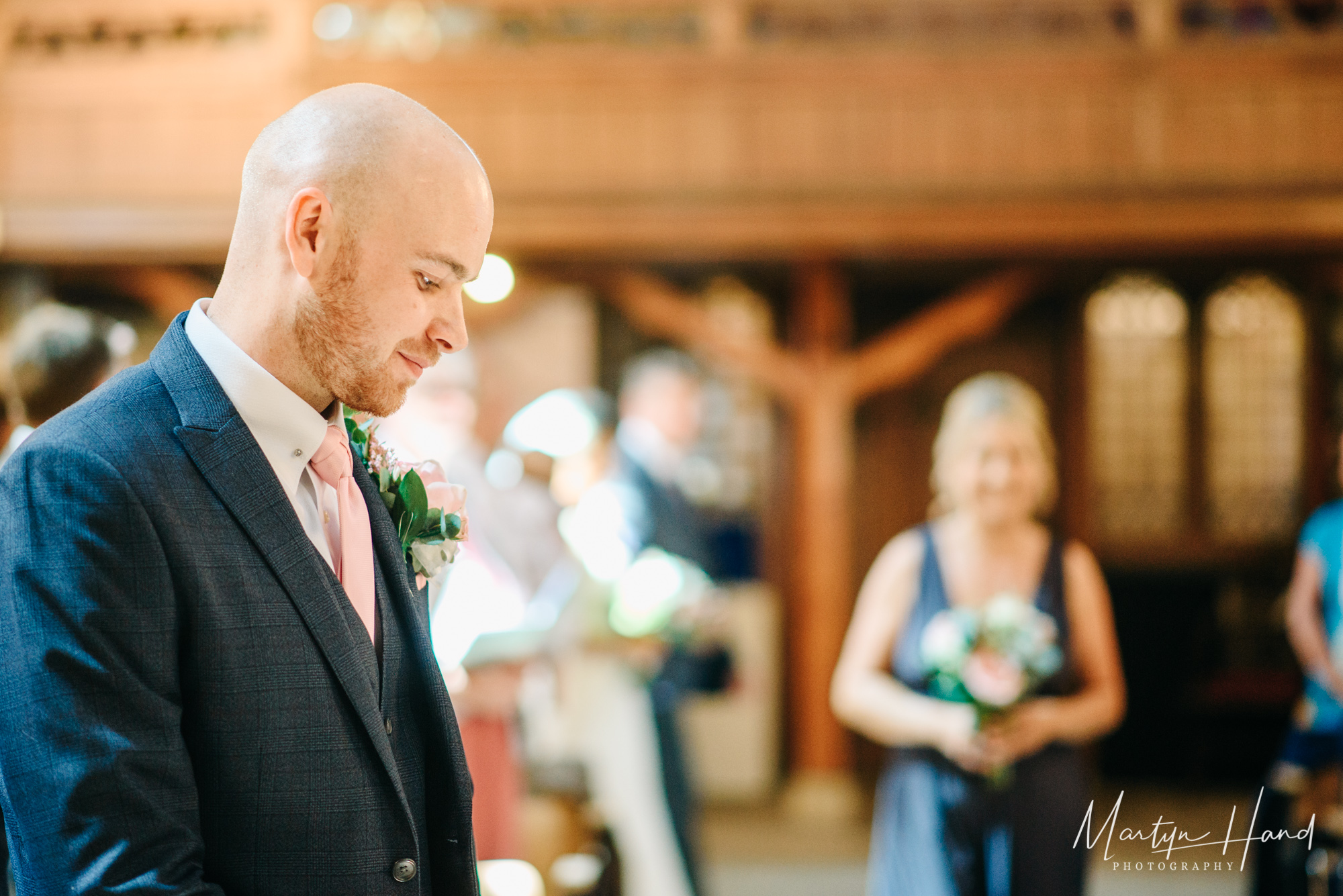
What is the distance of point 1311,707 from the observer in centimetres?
473

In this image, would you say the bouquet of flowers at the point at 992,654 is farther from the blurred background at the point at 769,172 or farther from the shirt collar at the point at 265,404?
the blurred background at the point at 769,172

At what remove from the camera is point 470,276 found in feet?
4.97

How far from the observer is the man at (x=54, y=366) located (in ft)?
9.27

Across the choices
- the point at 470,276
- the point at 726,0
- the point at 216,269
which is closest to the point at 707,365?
the point at 726,0

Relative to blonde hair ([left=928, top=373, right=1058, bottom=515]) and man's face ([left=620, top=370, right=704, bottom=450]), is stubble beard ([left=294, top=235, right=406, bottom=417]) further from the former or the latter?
man's face ([left=620, top=370, right=704, bottom=450])

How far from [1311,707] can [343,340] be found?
4.73 meters

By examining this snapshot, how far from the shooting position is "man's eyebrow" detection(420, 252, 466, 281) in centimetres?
142

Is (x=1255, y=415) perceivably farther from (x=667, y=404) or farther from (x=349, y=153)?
(x=349, y=153)

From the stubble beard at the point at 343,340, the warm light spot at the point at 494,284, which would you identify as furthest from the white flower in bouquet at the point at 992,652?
the warm light spot at the point at 494,284

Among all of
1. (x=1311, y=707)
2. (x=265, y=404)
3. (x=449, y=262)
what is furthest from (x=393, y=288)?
(x=1311, y=707)

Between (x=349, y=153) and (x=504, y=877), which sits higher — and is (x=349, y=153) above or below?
above

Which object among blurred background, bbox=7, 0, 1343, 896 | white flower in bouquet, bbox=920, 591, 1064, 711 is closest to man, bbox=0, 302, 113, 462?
white flower in bouquet, bbox=920, 591, 1064, 711

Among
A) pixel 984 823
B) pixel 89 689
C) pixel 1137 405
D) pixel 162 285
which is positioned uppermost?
pixel 162 285

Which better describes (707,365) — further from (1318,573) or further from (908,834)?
(908,834)
